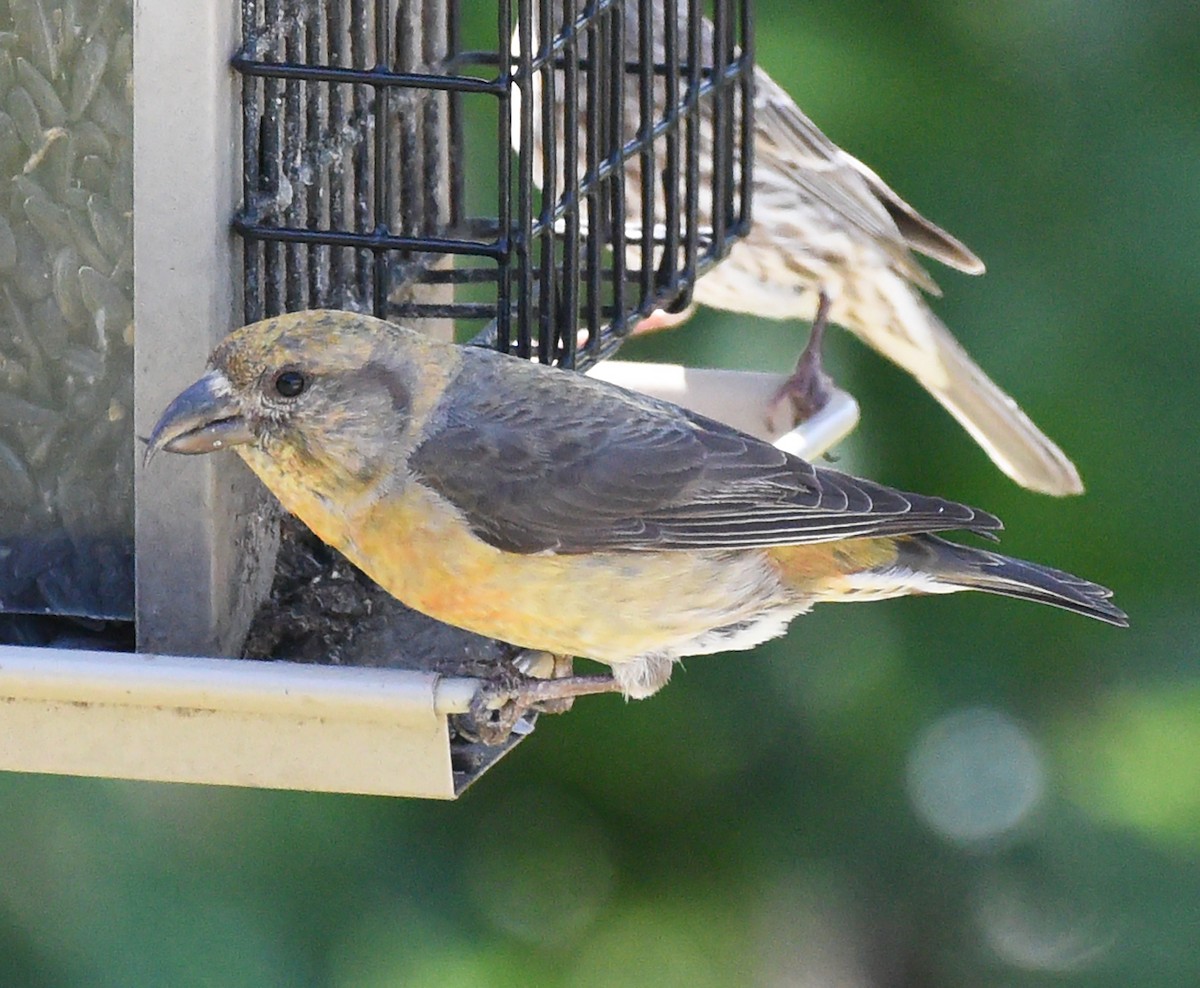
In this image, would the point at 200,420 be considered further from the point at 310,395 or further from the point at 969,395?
the point at 969,395

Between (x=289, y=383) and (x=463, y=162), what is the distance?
1.50 meters

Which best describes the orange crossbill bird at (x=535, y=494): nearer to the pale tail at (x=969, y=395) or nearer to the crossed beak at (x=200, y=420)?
the crossed beak at (x=200, y=420)

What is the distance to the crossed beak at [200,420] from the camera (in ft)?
9.04

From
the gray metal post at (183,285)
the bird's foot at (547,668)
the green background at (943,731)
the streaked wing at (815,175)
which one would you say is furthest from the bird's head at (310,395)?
the streaked wing at (815,175)

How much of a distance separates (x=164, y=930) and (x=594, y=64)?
181cm

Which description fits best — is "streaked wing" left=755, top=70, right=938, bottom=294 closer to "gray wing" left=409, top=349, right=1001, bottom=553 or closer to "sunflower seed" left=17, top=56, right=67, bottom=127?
"gray wing" left=409, top=349, right=1001, bottom=553

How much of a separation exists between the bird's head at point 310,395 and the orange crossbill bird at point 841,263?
5.58 ft

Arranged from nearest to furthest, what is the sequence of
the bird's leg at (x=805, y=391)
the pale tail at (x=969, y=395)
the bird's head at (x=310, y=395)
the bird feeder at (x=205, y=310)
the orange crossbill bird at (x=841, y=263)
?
the bird feeder at (x=205, y=310) → the bird's head at (x=310, y=395) → the bird's leg at (x=805, y=391) → the pale tail at (x=969, y=395) → the orange crossbill bird at (x=841, y=263)

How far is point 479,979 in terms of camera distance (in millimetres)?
3910

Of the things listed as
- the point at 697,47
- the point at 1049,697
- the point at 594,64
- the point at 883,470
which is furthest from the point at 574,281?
the point at 1049,697

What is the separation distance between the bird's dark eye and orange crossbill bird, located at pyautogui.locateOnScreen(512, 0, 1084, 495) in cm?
187

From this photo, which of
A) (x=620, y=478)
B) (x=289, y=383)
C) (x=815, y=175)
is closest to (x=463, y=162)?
(x=815, y=175)

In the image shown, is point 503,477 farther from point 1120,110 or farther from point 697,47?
Answer: point 1120,110

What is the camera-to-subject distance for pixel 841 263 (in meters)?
5.39
